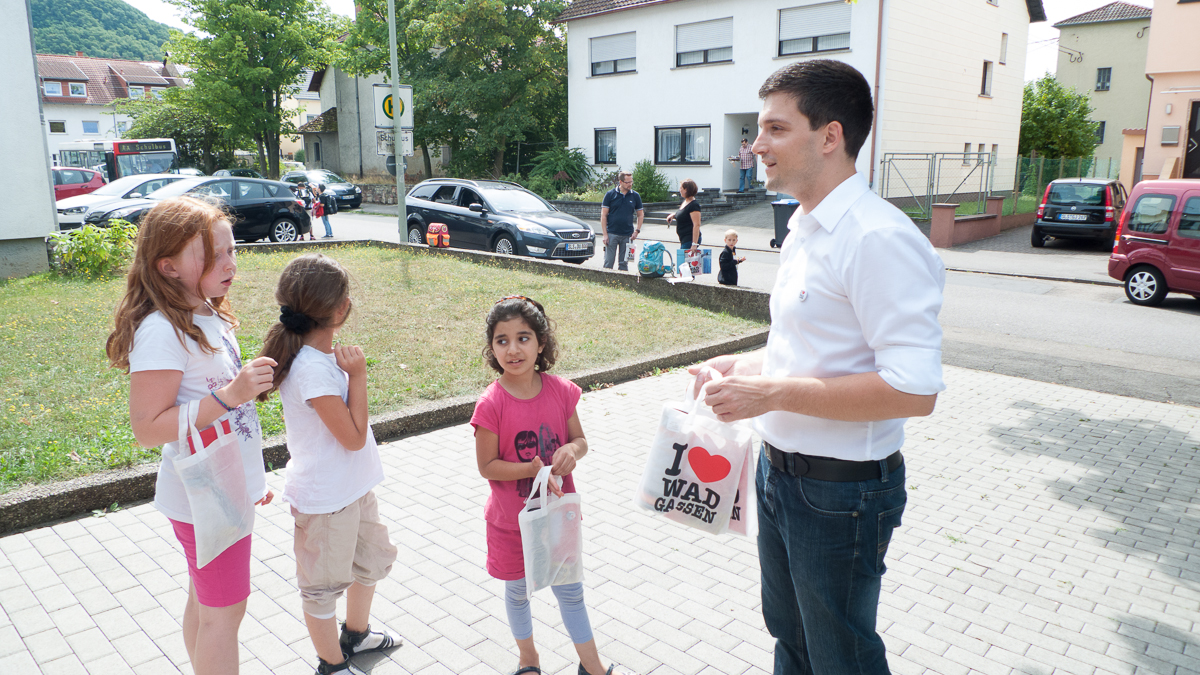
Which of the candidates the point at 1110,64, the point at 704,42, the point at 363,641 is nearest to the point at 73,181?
the point at 704,42

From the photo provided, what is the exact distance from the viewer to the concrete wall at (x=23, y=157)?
38.6 feet

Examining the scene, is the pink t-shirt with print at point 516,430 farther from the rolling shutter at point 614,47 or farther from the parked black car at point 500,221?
the rolling shutter at point 614,47

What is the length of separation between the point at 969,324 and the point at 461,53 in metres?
26.7

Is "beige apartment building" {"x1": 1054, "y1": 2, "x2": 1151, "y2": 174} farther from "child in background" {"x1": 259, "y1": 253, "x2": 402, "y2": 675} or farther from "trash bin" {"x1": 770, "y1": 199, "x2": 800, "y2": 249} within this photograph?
"child in background" {"x1": 259, "y1": 253, "x2": 402, "y2": 675}

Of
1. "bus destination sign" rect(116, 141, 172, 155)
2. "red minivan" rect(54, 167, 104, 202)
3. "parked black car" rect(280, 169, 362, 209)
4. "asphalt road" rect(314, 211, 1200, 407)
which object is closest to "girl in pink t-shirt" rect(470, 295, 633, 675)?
"asphalt road" rect(314, 211, 1200, 407)

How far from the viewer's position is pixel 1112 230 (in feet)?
61.4

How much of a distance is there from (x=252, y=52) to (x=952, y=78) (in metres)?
34.2

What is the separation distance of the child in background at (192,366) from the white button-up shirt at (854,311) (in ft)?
4.98

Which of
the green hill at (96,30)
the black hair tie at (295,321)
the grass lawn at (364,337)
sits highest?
the green hill at (96,30)

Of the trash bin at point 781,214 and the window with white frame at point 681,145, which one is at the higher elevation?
the window with white frame at point 681,145

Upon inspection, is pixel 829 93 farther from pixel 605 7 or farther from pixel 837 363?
pixel 605 7

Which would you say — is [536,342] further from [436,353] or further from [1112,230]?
[1112,230]

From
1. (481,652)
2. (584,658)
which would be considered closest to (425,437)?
(481,652)

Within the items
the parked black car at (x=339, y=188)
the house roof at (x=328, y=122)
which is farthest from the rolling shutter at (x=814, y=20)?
the house roof at (x=328, y=122)
